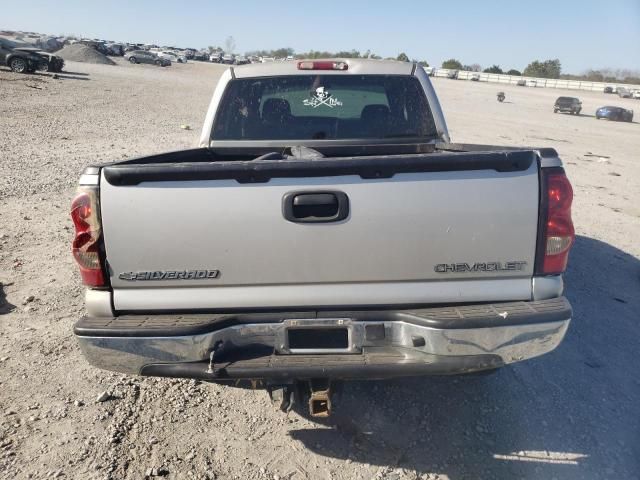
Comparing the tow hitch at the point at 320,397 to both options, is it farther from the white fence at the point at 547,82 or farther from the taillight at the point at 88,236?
the white fence at the point at 547,82

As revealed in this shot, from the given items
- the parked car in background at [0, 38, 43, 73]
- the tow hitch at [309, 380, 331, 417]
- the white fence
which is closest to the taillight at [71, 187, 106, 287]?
the tow hitch at [309, 380, 331, 417]

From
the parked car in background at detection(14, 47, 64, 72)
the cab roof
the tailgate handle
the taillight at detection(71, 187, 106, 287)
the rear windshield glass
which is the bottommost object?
the parked car in background at detection(14, 47, 64, 72)

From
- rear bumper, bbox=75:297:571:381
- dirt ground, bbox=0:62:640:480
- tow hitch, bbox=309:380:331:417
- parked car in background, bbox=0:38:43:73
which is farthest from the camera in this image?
parked car in background, bbox=0:38:43:73

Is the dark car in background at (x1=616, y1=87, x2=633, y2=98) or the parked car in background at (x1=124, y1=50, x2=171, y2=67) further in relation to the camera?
the parked car in background at (x1=124, y1=50, x2=171, y2=67)

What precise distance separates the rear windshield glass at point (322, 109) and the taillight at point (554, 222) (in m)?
1.82

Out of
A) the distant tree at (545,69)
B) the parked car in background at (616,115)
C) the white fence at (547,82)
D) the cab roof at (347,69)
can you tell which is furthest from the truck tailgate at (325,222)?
the distant tree at (545,69)

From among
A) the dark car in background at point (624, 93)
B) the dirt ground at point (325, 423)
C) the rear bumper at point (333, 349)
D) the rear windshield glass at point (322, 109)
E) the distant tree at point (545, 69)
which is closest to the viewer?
the rear bumper at point (333, 349)

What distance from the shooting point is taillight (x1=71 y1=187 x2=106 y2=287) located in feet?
8.68

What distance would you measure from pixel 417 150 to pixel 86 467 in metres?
3.16

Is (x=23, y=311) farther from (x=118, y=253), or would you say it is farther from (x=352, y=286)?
(x=352, y=286)

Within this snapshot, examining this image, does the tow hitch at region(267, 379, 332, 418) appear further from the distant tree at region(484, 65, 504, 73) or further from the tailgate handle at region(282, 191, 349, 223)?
the distant tree at region(484, 65, 504, 73)

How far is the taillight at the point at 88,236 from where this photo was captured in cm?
264

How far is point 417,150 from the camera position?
4.29 meters

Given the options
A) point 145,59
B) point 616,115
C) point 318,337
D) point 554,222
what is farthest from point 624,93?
point 318,337
